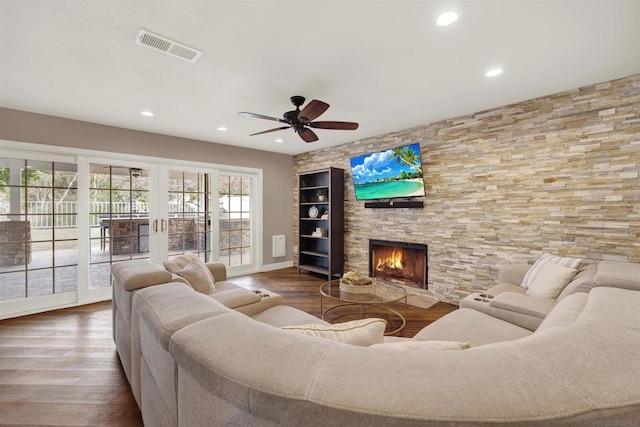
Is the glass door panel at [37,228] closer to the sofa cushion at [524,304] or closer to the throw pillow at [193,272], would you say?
the throw pillow at [193,272]

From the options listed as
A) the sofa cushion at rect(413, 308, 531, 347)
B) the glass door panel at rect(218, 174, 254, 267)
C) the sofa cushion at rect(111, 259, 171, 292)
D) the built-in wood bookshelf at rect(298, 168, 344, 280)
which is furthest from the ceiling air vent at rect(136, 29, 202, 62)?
the glass door panel at rect(218, 174, 254, 267)

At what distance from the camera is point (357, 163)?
15.1 feet

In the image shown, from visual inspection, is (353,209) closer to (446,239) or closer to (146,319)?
(446,239)

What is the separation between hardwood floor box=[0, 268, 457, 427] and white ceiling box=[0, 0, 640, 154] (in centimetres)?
249

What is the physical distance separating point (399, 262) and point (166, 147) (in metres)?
4.19

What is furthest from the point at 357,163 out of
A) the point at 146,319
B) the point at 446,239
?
the point at 146,319

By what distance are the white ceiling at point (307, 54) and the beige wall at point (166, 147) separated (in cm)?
24

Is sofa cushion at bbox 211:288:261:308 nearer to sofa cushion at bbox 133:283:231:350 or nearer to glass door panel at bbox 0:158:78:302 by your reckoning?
sofa cushion at bbox 133:283:231:350

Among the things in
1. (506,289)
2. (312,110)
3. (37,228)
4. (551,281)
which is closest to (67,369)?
(37,228)

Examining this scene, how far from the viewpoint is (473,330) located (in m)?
1.88

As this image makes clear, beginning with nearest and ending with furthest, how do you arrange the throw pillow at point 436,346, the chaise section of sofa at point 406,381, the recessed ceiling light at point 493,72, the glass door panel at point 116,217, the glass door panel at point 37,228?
1. the chaise section of sofa at point 406,381
2. the throw pillow at point 436,346
3. the recessed ceiling light at point 493,72
4. the glass door panel at point 37,228
5. the glass door panel at point 116,217

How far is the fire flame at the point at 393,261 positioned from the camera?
173 inches

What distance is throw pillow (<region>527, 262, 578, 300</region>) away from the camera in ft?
7.39

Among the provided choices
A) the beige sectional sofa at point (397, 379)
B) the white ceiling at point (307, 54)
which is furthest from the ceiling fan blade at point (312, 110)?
the beige sectional sofa at point (397, 379)
